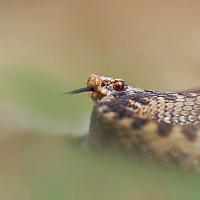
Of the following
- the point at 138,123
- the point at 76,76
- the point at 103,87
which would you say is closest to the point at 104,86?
the point at 103,87

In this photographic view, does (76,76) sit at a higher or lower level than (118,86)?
lower

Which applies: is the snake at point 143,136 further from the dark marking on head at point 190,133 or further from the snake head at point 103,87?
the snake head at point 103,87

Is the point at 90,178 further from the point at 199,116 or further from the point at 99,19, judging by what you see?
the point at 99,19

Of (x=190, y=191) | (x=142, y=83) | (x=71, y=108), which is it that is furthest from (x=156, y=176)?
(x=142, y=83)

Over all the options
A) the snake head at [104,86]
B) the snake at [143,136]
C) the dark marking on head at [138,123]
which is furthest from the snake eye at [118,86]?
the dark marking on head at [138,123]

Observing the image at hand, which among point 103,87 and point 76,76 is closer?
point 103,87

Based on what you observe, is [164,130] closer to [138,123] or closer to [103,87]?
[138,123]

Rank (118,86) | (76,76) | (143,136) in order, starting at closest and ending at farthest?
(143,136) → (118,86) → (76,76)
